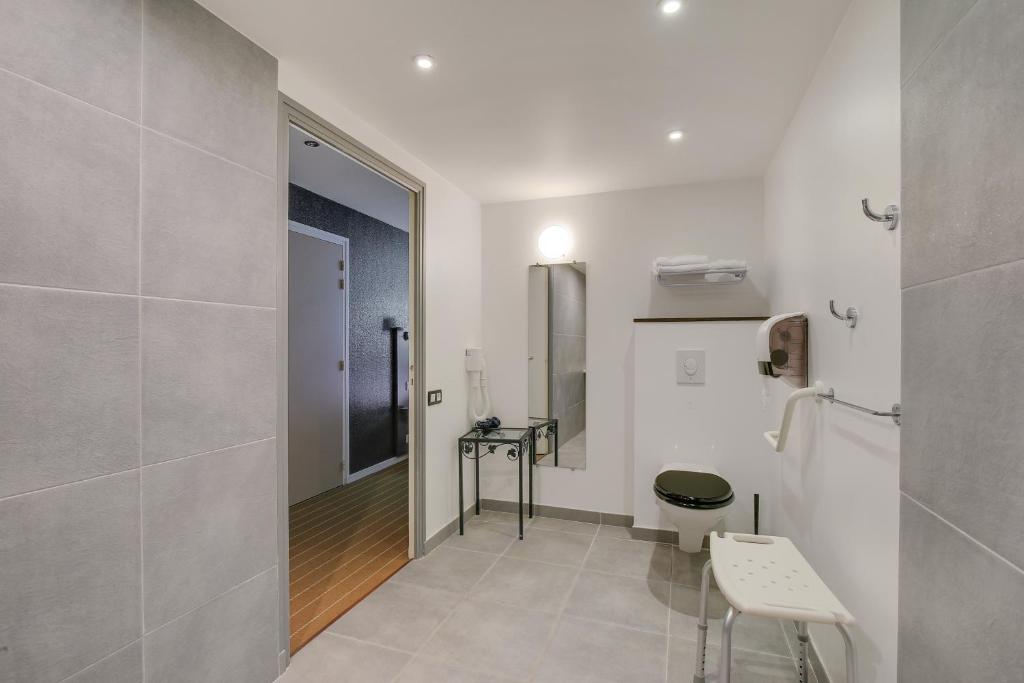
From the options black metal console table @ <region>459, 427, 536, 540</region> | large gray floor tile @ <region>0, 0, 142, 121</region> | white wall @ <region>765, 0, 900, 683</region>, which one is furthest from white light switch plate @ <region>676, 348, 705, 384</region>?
large gray floor tile @ <region>0, 0, 142, 121</region>

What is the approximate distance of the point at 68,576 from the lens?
118 cm

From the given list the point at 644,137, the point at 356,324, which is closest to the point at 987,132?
the point at 644,137

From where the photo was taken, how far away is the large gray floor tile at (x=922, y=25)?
0.89m

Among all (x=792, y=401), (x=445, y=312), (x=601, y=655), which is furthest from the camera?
(x=445, y=312)

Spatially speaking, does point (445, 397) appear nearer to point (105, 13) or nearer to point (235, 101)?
point (235, 101)

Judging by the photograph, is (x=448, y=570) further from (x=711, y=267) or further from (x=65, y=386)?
(x=711, y=267)

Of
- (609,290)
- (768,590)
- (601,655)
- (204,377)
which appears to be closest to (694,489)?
(601,655)

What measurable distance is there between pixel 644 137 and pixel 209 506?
2506mm

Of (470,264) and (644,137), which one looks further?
(470,264)

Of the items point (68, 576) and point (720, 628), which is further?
point (720, 628)

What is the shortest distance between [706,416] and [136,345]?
286cm

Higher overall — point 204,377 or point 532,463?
point 204,377

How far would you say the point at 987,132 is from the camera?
78 centimetres

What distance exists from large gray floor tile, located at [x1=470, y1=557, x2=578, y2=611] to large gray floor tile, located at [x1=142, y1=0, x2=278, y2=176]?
86.8 inches
